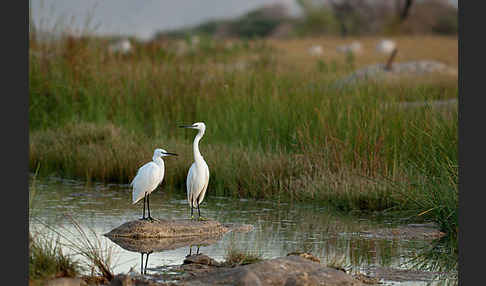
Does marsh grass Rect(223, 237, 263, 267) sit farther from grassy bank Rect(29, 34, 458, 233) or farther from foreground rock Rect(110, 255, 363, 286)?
grassy bank Rect(29, 34, 458, 233)

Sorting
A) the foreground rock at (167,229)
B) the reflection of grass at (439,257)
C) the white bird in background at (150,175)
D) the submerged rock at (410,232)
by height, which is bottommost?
the reflection of grass at (439,257)

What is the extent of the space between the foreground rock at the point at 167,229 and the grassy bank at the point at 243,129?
187 cm

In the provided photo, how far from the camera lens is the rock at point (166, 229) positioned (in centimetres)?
736

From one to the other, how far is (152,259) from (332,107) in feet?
16.7

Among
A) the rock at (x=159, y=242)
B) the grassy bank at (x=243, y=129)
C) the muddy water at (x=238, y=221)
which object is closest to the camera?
the muddy water at (x=238, y=221)

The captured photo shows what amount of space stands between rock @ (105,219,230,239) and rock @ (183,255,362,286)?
1.56 metres

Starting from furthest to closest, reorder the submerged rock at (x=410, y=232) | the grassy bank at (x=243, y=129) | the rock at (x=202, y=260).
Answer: the grassy bank at (x=243, y=129) → the submerged rock at (x=410, y=232) → the rock at (x=202, y=260)

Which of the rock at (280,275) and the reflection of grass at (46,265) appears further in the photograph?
the reflection of grass at (46,265)

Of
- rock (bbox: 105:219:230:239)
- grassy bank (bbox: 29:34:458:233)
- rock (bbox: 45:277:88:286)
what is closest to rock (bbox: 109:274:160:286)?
rock (bbox: 45:277:88:286)

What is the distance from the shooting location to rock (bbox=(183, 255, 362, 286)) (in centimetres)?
552

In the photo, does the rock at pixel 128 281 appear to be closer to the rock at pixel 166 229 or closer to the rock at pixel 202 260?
the rock at pixel 202 260

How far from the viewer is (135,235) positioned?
24.1ft

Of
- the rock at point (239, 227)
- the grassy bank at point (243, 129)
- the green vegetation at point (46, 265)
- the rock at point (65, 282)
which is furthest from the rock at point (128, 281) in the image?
the grassy bank at point (243, 129)

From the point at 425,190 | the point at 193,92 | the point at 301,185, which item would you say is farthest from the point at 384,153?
the point at 193,92
